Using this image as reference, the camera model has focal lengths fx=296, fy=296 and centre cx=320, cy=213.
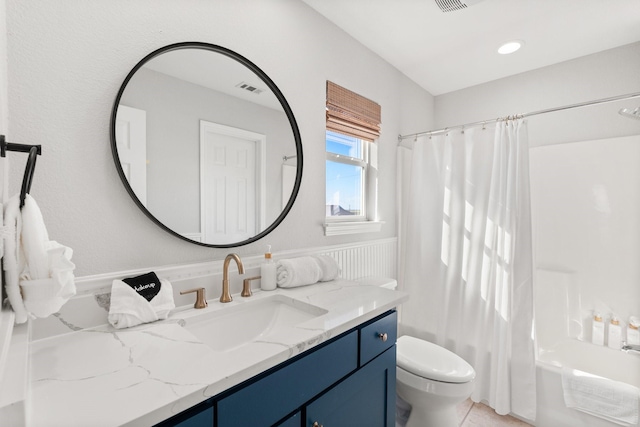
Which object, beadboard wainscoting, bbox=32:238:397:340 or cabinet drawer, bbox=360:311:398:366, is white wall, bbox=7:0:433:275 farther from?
cabinet drawer, bbox=360:311:398:366

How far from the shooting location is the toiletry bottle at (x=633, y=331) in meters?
1.90

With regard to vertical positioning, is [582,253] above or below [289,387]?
above

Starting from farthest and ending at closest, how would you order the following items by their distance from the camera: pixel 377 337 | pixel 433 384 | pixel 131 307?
pixel 433 384 → pixel 377 337 → pixel 131 307

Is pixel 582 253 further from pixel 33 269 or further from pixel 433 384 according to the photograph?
pixel 33 269

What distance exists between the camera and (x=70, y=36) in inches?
36.8

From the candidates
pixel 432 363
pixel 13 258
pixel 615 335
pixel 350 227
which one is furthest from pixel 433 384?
pixel 13 258

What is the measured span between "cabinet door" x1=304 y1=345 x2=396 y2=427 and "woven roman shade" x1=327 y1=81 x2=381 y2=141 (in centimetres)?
131

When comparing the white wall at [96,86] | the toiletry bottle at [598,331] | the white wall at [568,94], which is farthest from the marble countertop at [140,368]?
the white wall at [568,94]

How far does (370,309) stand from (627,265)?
6.87 feet

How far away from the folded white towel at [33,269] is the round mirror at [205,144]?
423 millimetres

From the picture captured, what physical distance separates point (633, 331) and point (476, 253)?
1.08 metres

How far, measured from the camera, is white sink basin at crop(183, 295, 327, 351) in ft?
3.56

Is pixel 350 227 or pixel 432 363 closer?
pixel 432 363

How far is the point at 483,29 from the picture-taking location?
1.88 m
